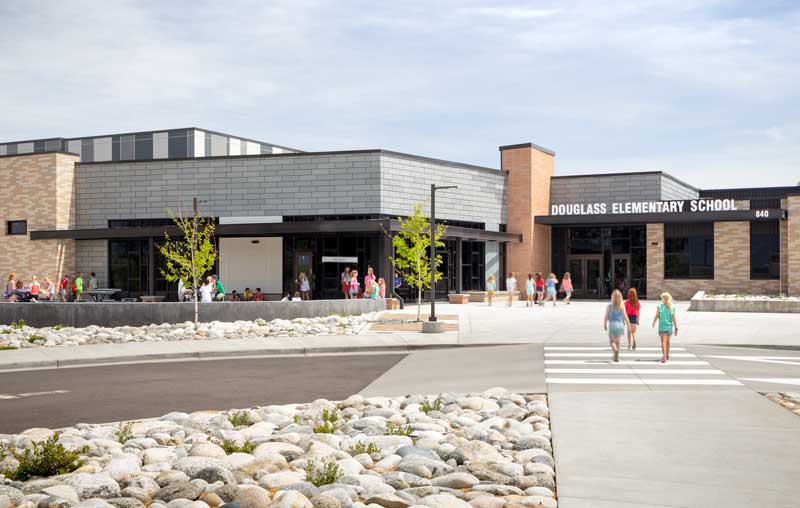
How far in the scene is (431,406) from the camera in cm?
1072

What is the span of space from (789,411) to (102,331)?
1865 cm

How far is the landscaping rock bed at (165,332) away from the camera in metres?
21.4

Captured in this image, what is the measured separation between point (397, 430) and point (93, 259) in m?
36.1

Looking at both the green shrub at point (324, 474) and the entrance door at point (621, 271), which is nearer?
the green shrub at point (324, 474)

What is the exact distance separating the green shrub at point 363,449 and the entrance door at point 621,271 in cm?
3913

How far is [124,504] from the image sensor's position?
604cm

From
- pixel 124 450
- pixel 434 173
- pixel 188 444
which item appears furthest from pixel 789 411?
pixel 434 173

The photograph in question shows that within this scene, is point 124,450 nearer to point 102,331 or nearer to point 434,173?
point 102,331

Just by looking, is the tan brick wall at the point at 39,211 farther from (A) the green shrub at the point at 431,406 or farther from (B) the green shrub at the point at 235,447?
(B) the green shrub at the point at 235,447

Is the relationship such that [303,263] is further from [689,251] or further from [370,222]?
[689,251]

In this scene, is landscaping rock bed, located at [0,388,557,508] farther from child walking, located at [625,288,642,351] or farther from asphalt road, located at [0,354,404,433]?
child walking, located at [625,288,642,351]

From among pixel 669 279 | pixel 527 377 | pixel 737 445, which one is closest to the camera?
pixel 737 445

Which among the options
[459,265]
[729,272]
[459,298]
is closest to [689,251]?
[729,272]

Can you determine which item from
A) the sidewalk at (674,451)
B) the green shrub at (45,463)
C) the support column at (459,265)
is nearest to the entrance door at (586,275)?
the support column at (459,265)
